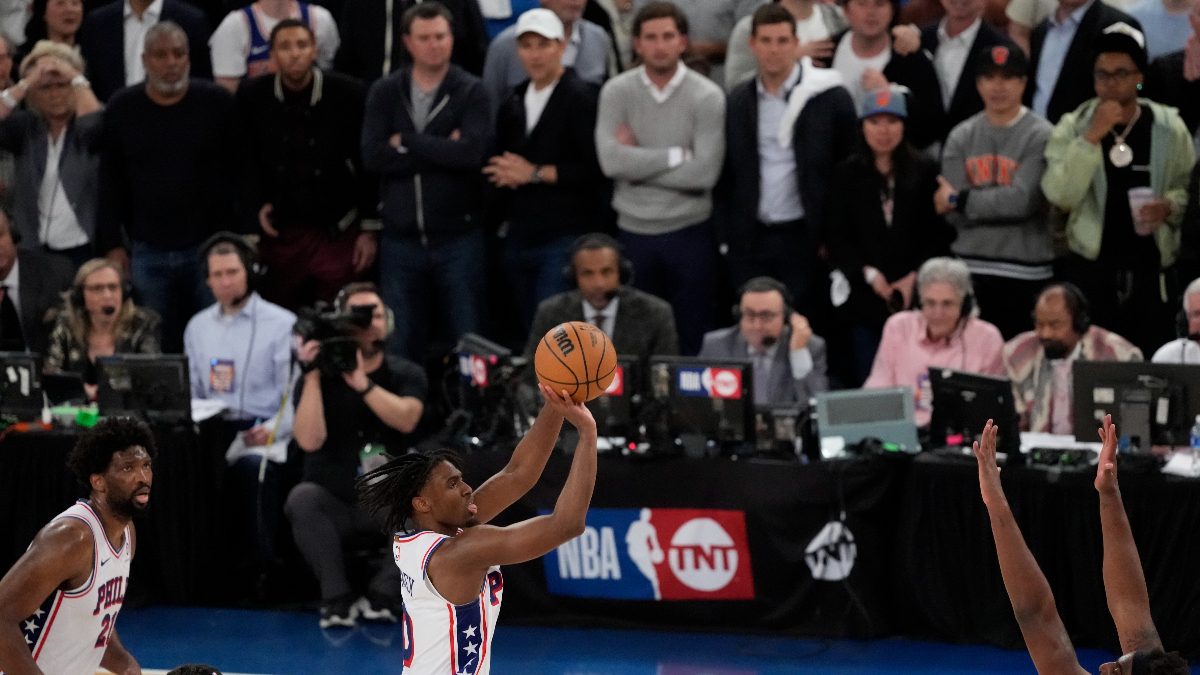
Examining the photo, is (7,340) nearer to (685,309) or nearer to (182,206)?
(182,206)

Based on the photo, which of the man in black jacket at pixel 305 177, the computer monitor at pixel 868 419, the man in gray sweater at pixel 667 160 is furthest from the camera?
the man in black jacket at pixel 305 177

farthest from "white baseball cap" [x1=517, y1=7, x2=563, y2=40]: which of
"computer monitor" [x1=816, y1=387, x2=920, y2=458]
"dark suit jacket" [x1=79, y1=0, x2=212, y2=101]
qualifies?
"computer monitor" [x1=816, y1=387, x2=920, y2=458]

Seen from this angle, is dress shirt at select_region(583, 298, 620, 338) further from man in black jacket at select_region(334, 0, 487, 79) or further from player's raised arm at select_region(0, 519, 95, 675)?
player's raised arm at select_region(0, 519, 95, 675)

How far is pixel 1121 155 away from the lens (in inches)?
407

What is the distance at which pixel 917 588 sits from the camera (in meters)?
9.34

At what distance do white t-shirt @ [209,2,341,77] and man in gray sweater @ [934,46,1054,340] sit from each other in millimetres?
4477

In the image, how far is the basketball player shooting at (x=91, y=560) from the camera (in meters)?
6.49

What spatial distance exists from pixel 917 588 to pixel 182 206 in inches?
224

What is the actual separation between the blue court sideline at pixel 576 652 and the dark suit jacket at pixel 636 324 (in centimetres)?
169

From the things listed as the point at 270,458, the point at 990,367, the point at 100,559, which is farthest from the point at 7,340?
the point at 990,367

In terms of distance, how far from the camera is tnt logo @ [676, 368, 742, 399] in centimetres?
934

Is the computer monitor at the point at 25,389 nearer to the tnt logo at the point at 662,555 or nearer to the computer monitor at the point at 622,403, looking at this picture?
the tnt logo at the point at 662,555

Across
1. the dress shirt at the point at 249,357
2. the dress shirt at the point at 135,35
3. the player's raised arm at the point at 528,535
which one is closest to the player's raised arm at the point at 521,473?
the player's raised arm at the point at 528,535

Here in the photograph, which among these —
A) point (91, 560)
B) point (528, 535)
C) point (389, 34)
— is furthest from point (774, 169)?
point (528, 535)
